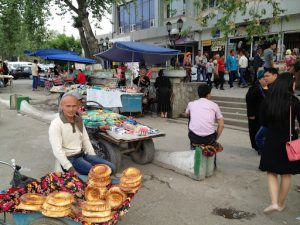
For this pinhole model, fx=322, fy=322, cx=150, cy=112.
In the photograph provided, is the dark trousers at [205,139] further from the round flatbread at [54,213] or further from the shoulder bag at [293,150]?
the round flatbread at [54,213]

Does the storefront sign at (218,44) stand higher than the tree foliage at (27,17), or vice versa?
the tree foliage at (27,17)

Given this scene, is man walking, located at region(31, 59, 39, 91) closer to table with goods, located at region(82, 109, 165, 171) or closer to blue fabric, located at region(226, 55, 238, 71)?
blue fabric, located at region(226, 55, 238, 71)

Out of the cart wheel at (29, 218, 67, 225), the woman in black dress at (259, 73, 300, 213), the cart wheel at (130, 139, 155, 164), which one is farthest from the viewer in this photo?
the cart wheel at (130, 139, 155, 164)

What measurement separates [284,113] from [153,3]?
28141 mm

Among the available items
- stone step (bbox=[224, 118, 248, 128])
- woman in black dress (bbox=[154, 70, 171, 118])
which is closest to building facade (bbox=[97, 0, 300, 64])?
woman in black dress (bbox=[154, 70, 171, 118])

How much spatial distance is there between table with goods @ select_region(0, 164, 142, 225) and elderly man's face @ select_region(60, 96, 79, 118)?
2.75 ft

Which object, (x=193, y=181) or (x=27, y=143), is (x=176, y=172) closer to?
(x=193, y=181)

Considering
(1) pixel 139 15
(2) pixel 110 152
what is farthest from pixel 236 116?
(1) pixel 139 15

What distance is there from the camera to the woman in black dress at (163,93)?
35.3 ft

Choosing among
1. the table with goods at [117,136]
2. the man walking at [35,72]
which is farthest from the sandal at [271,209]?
the man walking at [35,72]

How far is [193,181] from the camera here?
206 inches

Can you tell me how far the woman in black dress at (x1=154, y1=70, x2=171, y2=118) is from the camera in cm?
1075

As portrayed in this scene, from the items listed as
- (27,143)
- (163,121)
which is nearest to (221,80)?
(163,121)

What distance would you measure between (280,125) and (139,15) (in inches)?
1202
